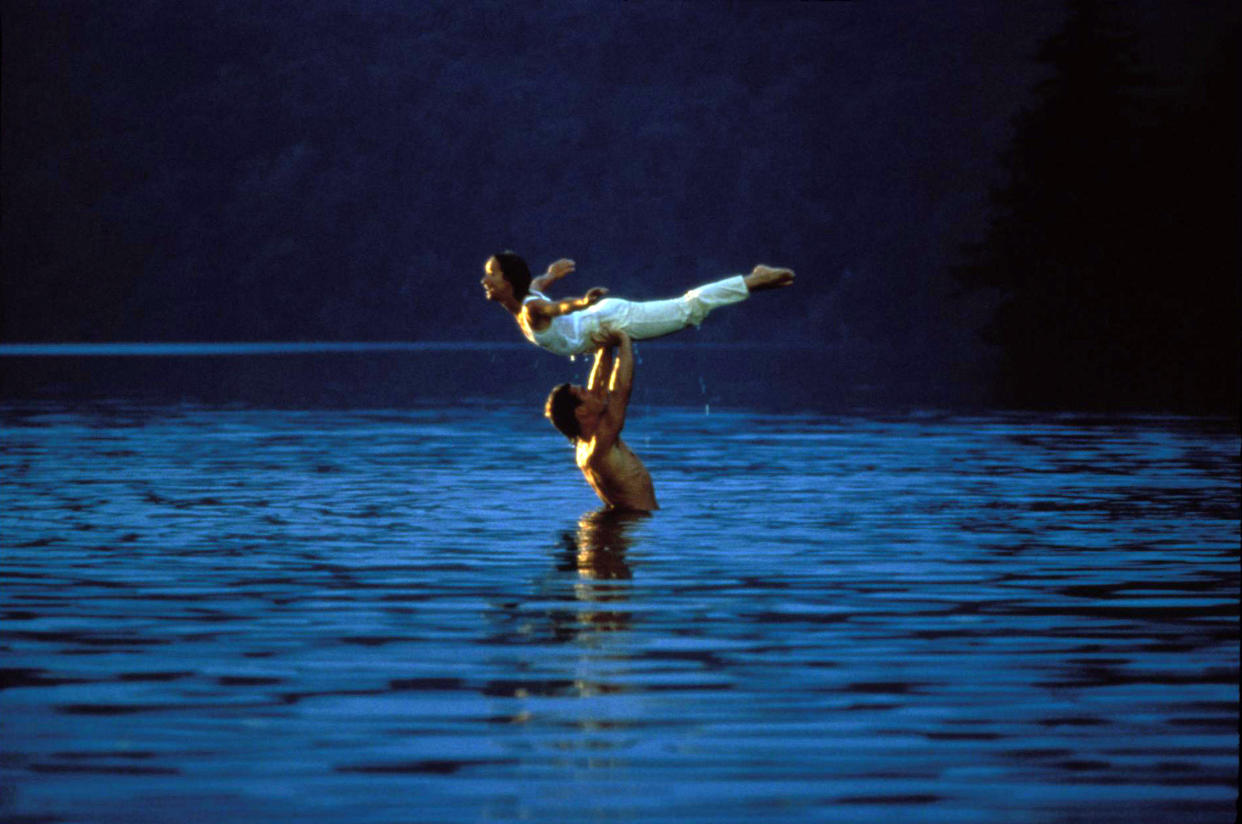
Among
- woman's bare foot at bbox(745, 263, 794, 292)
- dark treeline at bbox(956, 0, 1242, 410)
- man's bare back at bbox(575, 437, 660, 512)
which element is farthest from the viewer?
dark treeline at bbox(956, 0, 1242, 410)

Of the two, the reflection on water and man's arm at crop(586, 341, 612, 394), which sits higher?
man's arm at crop(586, 341, 612, 394)

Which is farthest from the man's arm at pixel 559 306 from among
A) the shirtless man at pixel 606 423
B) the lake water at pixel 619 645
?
the lake water at pixel 619 645

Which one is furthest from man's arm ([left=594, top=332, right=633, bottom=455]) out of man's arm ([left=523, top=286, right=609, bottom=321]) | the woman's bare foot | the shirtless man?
the woman's bare foot

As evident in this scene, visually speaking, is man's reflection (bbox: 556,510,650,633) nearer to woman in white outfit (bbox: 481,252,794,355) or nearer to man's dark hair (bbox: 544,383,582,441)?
man's dark hair (bbox: 544,383,582,441)

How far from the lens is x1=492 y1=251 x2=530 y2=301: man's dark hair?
67.5ft

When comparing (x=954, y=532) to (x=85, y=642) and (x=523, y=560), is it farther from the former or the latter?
(x=85, y=642)

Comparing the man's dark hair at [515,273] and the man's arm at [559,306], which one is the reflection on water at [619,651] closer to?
the man's arm at [559,306]

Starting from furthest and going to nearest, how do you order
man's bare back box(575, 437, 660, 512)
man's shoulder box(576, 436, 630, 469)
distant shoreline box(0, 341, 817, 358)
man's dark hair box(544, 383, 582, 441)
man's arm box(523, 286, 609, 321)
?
distant shoreline box(0, 341, 817, 358), man's bare back box(575, 437, 660, 512), man's shoulder box(576, 436, 630, 469), man's dark hair box(544, 383, 582, 441), man's arm box(523, 286, 609, 321)

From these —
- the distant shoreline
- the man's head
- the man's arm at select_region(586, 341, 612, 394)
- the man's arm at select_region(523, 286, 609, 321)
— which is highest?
the man's head

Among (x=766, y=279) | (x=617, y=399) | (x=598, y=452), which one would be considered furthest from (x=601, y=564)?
(x=766, y=279)

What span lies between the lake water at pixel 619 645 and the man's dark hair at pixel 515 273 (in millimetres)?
1947

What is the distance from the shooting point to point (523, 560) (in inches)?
671

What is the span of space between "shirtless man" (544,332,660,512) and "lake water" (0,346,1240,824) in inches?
18.1

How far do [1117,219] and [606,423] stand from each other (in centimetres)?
5848
